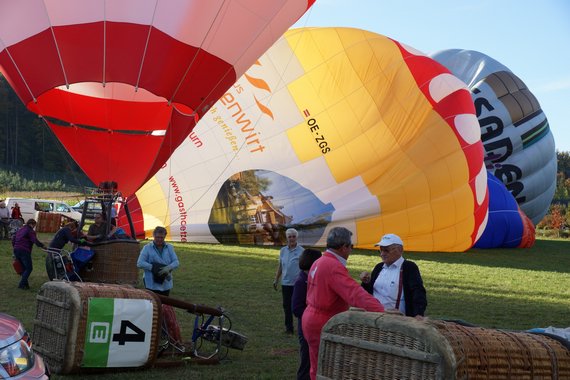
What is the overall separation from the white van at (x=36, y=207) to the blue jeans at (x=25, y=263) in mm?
14857

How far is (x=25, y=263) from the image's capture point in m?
9.46

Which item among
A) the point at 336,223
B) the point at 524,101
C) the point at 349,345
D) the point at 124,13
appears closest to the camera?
the point at 349,345

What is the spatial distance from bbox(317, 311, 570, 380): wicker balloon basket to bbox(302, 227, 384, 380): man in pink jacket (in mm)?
496

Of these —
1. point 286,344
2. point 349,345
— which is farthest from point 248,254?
point 349,345

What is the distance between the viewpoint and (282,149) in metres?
15.4

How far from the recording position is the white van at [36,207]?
80.4 feet

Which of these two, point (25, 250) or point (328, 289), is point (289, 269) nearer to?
point (328, 289)

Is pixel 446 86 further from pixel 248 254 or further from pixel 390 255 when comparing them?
pixel 390 255

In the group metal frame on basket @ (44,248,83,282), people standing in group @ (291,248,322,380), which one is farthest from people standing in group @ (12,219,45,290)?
people standing in group @ (291,248,322,380)

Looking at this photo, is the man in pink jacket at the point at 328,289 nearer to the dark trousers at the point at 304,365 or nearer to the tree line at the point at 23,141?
the dark trousers at the point at 304,365

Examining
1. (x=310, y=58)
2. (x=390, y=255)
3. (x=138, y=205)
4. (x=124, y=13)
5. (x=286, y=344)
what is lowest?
(x=286, y=344)

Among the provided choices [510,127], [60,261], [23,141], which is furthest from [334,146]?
[23,141]

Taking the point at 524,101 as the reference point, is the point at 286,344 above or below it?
below

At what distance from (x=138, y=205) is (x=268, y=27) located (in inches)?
299
